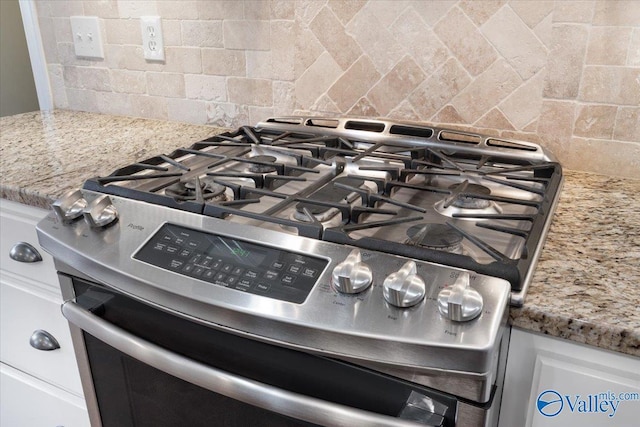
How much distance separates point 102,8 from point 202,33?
41cm

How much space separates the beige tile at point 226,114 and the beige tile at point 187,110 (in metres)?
0.02

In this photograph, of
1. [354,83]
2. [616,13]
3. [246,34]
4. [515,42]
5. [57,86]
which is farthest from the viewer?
[57,86]

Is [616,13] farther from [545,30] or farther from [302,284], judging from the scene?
[302,284]

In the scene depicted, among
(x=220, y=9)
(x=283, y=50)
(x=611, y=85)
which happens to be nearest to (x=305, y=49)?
(x=283, y=50)

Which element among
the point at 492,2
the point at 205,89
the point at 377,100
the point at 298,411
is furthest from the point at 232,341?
the point at 205,89

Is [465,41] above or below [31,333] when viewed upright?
above

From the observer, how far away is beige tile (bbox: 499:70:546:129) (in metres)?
1.21

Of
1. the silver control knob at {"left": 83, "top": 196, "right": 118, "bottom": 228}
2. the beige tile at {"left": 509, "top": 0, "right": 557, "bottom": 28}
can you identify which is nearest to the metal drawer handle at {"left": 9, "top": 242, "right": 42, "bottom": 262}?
the silver control knob at {"left": 83, "top": 196, "right": 118, "bottom": 228}

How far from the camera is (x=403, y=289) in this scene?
2.20 feet

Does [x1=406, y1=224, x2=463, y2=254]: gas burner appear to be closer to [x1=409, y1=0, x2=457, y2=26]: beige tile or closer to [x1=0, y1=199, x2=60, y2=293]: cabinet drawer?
[x1=409, y1=0, x2=457, y2=26]: beige tile

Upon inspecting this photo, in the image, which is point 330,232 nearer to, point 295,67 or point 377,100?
point 377,100

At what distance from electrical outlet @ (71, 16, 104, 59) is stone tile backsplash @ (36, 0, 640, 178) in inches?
0.9

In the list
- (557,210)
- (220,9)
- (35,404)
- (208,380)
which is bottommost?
(35,404)

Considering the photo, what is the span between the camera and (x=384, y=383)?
2.39 ft
